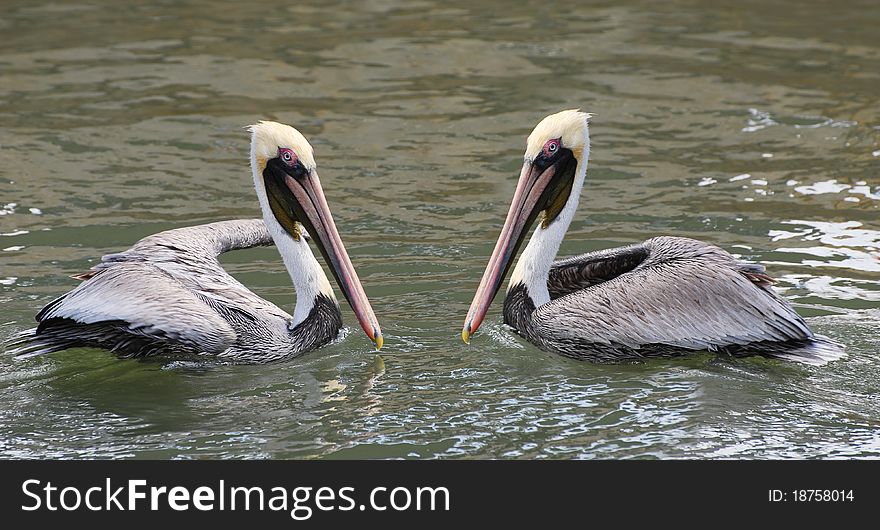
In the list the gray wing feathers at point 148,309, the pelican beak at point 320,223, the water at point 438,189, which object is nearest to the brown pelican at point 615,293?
the water at point 438,189

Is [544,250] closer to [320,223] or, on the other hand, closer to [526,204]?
[526,204]

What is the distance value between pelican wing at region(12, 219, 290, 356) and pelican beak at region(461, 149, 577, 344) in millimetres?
993

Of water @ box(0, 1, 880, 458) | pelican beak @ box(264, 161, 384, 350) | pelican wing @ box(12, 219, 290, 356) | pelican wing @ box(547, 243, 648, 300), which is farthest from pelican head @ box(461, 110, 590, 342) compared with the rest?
pelican wing @ box(12, 219, 290, 356)

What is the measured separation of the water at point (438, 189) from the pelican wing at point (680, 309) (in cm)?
13

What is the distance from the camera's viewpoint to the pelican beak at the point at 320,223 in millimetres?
5613

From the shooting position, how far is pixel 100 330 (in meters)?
5.43

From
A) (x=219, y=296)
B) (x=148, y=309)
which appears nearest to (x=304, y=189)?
(x=219, y=296)

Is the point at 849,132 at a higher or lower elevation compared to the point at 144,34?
lower

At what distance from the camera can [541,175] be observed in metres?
5.99

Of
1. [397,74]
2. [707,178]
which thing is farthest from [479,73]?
[707,178]

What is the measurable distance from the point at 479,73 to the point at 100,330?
18.4 ft

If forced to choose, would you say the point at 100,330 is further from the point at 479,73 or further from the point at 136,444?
the point at 479,73

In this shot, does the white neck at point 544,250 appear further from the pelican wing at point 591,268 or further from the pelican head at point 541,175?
the pelican wing at point 591,268

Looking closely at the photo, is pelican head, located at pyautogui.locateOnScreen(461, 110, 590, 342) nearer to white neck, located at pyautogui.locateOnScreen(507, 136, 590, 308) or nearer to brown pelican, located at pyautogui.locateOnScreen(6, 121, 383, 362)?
white neck, located at pyautogui.locateOnScreen(507, 136, 590, 308)
